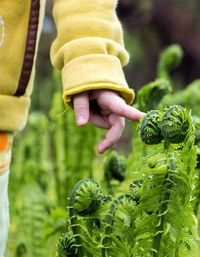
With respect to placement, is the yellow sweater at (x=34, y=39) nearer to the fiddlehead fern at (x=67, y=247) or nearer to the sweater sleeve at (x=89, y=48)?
the sweater sleeve at (x=89, y=48)

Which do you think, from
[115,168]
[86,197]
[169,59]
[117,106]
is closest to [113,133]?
[117,106]

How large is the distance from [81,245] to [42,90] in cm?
621

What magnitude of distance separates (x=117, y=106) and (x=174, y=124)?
0.68 feet

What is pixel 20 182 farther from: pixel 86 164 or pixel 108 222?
pixel 108 222

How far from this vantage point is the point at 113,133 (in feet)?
3.85

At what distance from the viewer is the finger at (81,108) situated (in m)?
1.16

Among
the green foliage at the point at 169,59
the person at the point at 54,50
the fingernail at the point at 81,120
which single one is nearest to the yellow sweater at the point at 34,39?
the person at the point at 54,50

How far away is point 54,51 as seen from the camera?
4.34ft

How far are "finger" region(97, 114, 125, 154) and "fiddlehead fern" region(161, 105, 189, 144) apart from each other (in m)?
0.19

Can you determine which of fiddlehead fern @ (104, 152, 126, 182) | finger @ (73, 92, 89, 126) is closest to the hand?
finger @ (73, 92, 89, 126)

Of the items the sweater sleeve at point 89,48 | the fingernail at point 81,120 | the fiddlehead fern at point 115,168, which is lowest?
the fiddlehead fern at point 115,168

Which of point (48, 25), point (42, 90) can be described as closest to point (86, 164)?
point (42, 90)

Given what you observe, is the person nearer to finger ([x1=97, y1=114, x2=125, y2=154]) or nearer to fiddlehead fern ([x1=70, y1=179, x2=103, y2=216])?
finger ([x1=97, y1=114, x2=125, y2=154])

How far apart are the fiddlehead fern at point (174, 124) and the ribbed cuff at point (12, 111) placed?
39cm
